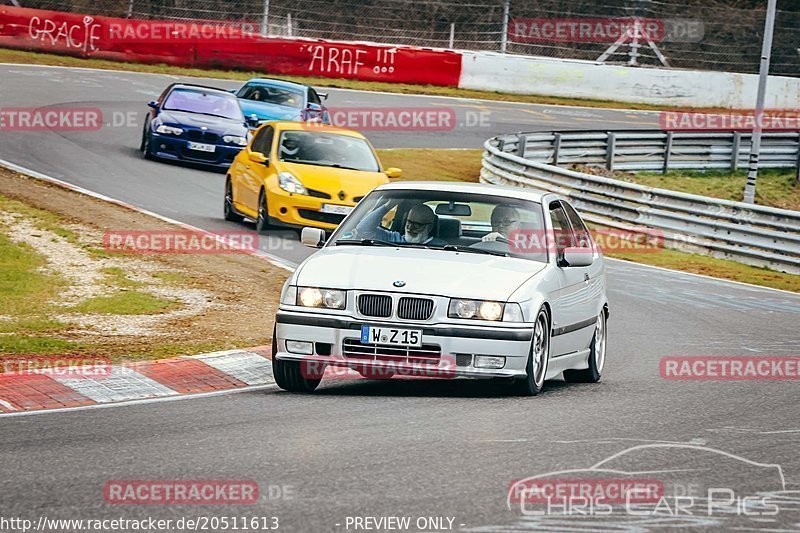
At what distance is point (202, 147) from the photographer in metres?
25.8

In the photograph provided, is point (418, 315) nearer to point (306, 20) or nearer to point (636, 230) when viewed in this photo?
point (636, 230)

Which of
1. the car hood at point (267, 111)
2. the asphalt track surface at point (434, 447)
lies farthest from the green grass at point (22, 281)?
the car hood at point (267, 111)

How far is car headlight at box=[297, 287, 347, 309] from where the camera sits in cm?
955

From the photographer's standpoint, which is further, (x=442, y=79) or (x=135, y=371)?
(x=442, y=79)

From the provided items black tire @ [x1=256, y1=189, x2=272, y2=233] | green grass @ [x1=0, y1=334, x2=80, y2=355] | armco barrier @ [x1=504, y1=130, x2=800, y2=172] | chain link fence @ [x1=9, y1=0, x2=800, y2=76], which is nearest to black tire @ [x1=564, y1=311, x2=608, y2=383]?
green grass @ [x1=0, y1=334, x2=80, y2=355]

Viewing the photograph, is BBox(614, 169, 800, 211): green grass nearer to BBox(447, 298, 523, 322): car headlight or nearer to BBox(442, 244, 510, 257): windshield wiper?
BBox(442, 244, 510, 257): windshield wiper

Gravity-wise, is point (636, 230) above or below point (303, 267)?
below

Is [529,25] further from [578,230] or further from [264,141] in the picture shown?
[578,230]

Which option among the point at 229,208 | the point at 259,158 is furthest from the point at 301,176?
the point at 229,208

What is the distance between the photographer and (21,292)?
14.0 metres

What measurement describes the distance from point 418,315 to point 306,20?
3640cm

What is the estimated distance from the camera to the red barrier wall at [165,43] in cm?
4088

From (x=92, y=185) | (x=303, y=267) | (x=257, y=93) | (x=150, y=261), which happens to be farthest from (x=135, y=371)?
(x=257, y=93)

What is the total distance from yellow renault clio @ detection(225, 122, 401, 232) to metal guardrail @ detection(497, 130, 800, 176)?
437 inches
